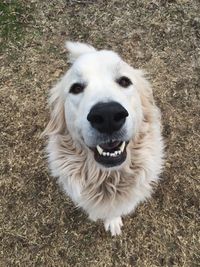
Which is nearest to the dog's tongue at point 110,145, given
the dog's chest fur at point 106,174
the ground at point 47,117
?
the dog's chest fur at point 106,174

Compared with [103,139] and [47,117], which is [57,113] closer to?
[103,139]

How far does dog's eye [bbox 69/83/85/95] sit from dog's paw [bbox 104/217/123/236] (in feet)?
4.27

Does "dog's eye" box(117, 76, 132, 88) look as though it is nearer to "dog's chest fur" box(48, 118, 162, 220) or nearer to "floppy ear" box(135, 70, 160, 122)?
"floppy ear" box(135, 70, 160, 122)

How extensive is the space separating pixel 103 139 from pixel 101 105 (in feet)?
0.75

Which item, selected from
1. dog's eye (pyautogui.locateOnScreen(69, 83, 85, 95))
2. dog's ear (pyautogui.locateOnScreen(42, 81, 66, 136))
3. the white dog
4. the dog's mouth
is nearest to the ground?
the white dog

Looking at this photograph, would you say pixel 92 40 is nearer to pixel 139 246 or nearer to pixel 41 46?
pixel 41 46

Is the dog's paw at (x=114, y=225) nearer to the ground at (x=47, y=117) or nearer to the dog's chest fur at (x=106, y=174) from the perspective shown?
the ground at (x=47, y=117)

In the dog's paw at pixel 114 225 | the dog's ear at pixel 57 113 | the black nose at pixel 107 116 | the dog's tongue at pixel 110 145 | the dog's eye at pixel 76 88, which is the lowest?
the dog's paw at pixel 114 225

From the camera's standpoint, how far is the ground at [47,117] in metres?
3.74

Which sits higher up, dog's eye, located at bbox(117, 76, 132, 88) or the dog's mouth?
dog's eye, located at bbox(117, 76, 132, 88)

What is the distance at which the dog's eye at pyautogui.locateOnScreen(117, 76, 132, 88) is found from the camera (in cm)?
290

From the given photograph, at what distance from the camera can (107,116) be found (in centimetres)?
242

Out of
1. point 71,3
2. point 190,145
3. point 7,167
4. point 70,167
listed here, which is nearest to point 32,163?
point 7,167

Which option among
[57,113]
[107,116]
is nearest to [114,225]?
[57,113]
